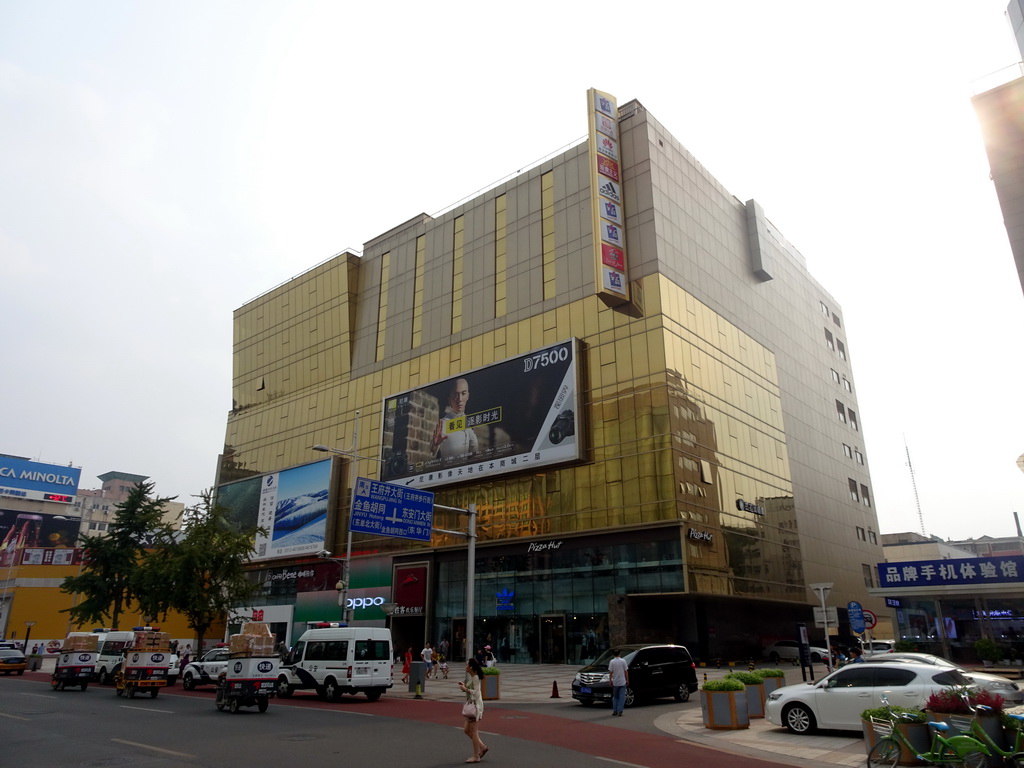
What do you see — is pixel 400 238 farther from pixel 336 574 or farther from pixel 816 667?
pixel 816 667

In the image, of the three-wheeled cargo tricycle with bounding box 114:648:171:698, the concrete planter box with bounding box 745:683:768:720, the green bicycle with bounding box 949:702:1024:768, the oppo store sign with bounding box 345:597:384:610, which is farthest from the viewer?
the oppo store sign with bounding box 345:597:384:610

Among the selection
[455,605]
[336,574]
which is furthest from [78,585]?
[455,605]

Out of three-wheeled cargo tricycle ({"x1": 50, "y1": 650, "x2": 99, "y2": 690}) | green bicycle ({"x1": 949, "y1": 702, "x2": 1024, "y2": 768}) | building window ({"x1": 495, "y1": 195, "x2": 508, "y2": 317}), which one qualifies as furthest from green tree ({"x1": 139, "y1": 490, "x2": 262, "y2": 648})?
green bicycle ({"x1": 949, "y1": 702, "x2": 1024, "y2": 768})

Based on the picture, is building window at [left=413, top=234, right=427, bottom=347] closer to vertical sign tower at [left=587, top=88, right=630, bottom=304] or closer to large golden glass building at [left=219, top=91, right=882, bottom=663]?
large golden glass building at [left=219, top=91, right=882, bottom=663]

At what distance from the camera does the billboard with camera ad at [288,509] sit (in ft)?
194

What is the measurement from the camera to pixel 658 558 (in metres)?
39.8

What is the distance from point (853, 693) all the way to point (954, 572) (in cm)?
1783

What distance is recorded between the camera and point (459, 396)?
5069 cm

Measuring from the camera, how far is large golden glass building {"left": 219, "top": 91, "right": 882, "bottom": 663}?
42156 millimetres

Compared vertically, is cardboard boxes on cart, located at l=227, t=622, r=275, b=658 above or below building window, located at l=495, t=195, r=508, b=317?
below

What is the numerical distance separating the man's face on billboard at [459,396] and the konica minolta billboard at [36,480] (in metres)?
97.5

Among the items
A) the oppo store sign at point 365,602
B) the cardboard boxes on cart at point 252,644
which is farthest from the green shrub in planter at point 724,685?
the oppo store sign at point 365,602

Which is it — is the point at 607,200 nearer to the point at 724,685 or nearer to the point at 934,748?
the point at 724,685

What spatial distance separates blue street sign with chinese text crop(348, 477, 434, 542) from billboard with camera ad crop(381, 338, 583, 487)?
1481 centimetres
